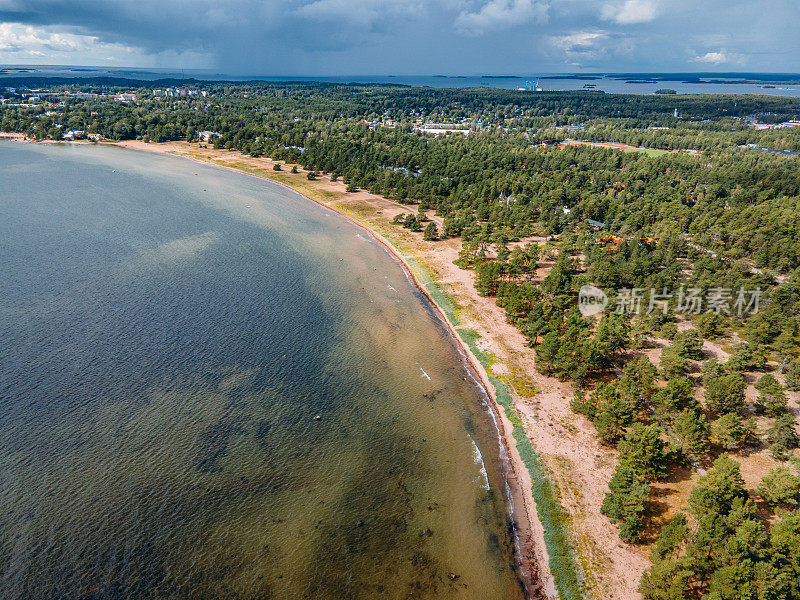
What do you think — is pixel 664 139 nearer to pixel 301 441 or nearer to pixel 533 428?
pixel 533 428

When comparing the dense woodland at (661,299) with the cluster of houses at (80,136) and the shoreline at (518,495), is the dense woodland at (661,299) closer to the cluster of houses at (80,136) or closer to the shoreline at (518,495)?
the shoreline at (518,495)

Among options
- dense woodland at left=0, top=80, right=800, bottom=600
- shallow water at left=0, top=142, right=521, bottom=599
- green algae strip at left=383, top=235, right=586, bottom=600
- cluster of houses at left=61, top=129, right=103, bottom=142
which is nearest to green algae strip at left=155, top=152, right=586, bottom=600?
green algae strip at left=383, top=235, right=586, bottom=600

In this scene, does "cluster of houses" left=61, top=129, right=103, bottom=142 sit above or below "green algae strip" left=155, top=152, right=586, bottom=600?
above

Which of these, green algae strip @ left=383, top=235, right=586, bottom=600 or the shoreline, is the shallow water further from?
green algae strip @ left=383, top=235, right=586, bottom=600

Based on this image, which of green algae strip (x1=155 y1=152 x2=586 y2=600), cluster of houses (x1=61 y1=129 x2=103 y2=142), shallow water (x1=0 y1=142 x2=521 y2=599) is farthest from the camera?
cluster of houses (x1=61 y1=129 x2=103 y2=142)

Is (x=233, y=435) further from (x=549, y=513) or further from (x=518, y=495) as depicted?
(x=549, y=513)

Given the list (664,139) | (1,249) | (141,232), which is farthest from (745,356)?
(664,139)

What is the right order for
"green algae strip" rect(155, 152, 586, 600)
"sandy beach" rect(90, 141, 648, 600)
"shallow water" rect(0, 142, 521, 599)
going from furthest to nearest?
"sandy beach" rect(90, 141, 648, 600)
"shallow water" rect(0, 142, 521, 599)
"green algae strip" rect(155, 152, 586, 600)

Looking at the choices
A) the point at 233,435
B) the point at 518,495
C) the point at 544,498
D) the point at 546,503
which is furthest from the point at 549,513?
the point at 233,435
